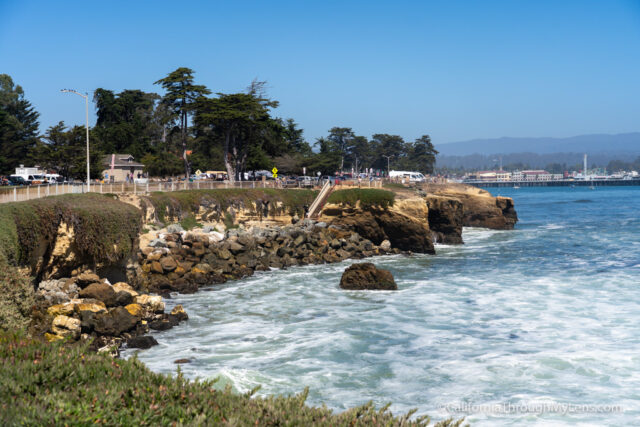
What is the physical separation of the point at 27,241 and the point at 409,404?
15.7m

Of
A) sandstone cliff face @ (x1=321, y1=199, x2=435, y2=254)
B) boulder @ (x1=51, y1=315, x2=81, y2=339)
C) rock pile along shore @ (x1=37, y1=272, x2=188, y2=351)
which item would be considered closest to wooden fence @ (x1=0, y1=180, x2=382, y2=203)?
sandstone cliff face @ (x1=321, y1=199, x2=435, y2=254)

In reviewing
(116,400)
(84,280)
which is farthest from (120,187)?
(116,400)

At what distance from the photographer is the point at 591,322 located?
71.9 ft

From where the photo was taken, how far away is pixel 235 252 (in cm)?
3662

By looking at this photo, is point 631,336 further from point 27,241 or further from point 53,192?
point 53,192

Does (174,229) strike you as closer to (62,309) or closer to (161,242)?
(161,242)

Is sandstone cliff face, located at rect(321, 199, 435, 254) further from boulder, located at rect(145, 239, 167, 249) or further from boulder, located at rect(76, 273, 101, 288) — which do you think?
boulder, located at rect(76, 273, 101, 288)

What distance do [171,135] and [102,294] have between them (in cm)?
5395

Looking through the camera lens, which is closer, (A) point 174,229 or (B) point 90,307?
(B) point 90,307

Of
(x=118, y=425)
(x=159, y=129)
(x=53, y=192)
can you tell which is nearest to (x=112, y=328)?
(x=118, y=425)

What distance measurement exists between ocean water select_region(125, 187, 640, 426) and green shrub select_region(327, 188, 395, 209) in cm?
1348

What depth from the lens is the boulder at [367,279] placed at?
29016mm

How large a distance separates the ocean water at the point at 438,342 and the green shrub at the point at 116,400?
18.5ft

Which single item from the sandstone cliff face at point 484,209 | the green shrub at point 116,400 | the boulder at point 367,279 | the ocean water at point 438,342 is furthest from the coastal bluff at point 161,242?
the sandstone cliff face at point 484,209
